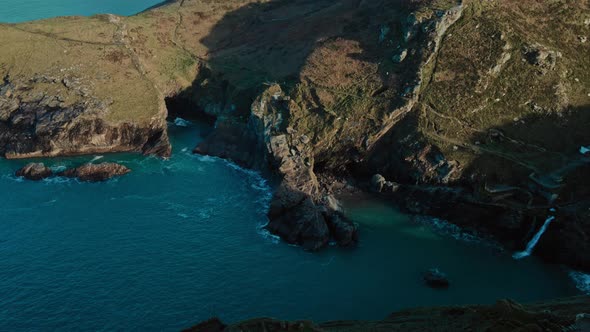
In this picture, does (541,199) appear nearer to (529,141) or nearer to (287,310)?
(529,141)

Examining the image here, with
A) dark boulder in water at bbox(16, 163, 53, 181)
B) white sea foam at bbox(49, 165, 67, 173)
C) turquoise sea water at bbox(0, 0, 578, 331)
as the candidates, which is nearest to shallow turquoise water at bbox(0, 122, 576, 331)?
turquoise sea water at bbox(0, 0, 578, 331)

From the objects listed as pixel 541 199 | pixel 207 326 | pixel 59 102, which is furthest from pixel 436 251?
pixel 59 102

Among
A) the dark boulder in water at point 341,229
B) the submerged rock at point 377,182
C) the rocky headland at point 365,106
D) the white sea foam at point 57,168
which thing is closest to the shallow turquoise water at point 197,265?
the dark boulder in water at point 341,229

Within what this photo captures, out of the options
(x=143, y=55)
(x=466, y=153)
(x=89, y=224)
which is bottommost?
(x=89, y=224)

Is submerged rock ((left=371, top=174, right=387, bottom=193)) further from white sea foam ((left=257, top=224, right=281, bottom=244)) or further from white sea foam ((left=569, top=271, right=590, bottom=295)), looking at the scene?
white sea foam ((left=569, top=271, right=590, bottom=295))

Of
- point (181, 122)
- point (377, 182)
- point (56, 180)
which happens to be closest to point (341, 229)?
point (377, 182)

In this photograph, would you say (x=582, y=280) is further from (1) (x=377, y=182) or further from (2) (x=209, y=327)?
(2) (x=209, y=327)
